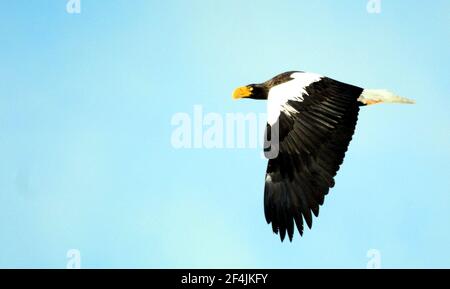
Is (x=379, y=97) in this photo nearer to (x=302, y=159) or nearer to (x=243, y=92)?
(x=302, y=159)

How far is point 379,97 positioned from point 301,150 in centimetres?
176

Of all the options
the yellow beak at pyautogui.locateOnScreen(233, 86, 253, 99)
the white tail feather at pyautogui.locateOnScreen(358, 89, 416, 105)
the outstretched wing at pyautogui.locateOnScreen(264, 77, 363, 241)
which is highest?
the yellow beak at pyautogui.locateOnScreen(233, 86, 253, 99)

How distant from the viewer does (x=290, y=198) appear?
31.1 feet

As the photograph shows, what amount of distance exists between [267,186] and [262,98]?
6.66 ft

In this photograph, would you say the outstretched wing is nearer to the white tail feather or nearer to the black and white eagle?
the black and white eagle

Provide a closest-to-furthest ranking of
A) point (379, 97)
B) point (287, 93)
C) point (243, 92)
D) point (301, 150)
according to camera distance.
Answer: point (301, 150) → point (287, 93) → point (379, 97) → point (243, 92)

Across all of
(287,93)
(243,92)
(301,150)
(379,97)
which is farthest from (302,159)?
(243,92)

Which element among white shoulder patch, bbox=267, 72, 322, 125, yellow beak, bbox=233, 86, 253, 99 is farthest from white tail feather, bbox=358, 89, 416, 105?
yellow beak, bbox=233, 86, 253, 99

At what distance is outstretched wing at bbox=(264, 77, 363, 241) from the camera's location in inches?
368

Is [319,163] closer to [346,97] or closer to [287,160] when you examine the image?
[287,160]

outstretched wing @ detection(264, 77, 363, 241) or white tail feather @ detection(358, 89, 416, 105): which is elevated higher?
white tail feather @ detection(358, 89, 416, 105)

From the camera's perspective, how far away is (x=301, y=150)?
9367 mm

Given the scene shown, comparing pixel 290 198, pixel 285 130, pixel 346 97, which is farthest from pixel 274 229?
pixel 346 97

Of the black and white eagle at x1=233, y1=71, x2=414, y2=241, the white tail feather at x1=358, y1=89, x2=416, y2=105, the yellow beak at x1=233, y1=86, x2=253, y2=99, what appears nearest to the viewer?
the black and white eagle at x1=233, y1=71, x2=414, y2=241
